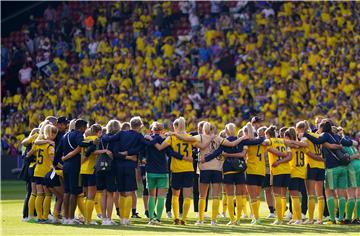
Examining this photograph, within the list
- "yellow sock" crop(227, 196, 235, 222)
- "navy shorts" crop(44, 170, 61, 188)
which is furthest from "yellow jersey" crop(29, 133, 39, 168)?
"yellow sock" crop(227, 196, 235, 222)

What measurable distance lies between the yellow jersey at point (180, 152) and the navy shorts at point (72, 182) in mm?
1990

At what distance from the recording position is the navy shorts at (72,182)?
71.5 ft

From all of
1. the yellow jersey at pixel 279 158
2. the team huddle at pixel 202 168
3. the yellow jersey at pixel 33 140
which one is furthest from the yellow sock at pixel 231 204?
the yellow jersey at pixel 33 140

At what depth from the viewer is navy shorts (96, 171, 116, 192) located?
70.7 ft

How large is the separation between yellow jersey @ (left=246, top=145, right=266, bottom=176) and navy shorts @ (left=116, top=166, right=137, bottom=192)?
2.49m

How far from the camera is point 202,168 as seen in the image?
21891mm

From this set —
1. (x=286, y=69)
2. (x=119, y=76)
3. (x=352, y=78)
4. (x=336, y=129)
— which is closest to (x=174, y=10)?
(x=119, y=76)

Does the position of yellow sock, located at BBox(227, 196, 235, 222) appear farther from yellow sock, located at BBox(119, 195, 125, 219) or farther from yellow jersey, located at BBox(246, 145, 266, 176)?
yellow sock, located at BBox(119, 195, 125, 219)

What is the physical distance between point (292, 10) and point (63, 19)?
11.2 metres

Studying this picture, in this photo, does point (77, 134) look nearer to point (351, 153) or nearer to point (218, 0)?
point (351, 153)

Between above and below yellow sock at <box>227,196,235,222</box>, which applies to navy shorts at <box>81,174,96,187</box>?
above

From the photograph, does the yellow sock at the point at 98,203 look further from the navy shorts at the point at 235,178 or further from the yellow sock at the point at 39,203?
the navy shorts at the point at 235,178

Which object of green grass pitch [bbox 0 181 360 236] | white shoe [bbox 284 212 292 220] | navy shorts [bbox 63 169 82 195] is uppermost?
navy shorts [bbox 63 169 82 195]

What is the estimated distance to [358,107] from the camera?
1416 inches
